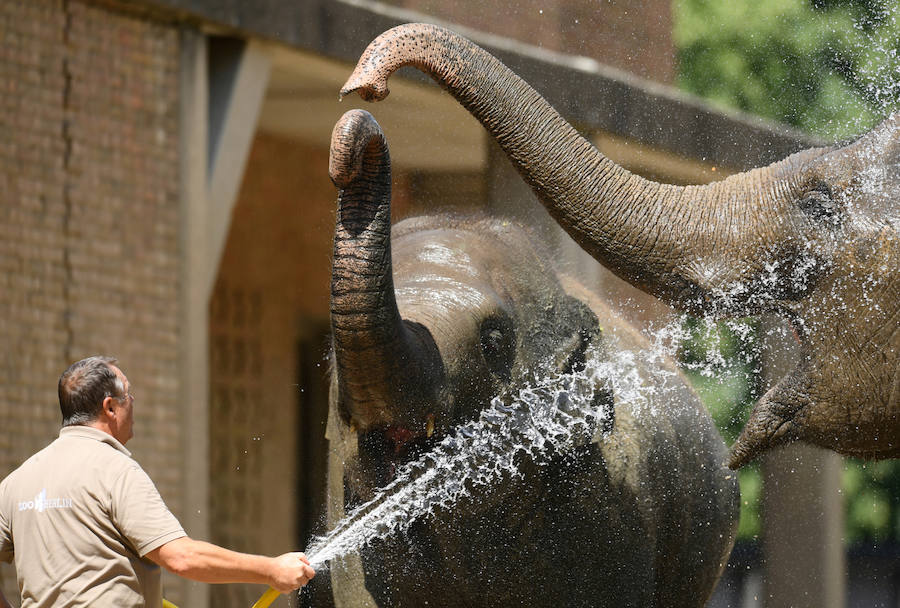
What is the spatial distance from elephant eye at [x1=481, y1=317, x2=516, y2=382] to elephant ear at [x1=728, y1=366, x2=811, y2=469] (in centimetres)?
81

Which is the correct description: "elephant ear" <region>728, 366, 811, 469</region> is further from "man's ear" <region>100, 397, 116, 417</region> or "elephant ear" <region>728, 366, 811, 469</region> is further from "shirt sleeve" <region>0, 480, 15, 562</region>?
"shirt sleeve" <region>0, 480, 15, 562</region>

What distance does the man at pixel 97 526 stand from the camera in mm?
2889

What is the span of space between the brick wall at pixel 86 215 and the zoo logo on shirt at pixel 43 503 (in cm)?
287

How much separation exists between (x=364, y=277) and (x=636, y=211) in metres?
0.63

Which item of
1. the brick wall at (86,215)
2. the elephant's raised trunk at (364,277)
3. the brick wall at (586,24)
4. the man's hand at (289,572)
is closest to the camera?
the man's hand at (289,572)

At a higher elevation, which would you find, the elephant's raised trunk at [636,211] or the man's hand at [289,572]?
the elephant's raised trunk at [636,211]

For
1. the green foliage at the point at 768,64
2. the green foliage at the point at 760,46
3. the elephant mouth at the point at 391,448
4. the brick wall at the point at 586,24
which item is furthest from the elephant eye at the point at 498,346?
the green foliage at the point at 760,46

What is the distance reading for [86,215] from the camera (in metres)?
6.31

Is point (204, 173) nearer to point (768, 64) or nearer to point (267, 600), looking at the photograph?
point (267, 600)

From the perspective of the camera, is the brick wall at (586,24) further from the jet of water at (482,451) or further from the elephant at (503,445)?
the jet of water at (482,451)

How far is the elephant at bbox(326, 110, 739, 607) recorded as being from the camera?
378 cm

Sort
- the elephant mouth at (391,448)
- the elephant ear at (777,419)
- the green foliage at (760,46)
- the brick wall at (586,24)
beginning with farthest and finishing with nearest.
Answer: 1. the green foliage at (760,46)
2. the brick wall at (586,24)
3. the elephant mouth at (391,448)
4. the elephant ear at (777,419)

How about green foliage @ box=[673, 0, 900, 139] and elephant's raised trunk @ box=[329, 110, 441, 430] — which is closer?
elephant's raised trunk @ box=[329, 110, 441, 430]

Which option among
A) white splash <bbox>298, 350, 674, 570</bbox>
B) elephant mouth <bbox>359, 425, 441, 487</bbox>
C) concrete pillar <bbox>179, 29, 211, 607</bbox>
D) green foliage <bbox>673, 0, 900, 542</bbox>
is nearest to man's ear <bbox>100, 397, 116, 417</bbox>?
elephant mouth <bbox>359, 425, 441, 487</bbox>
